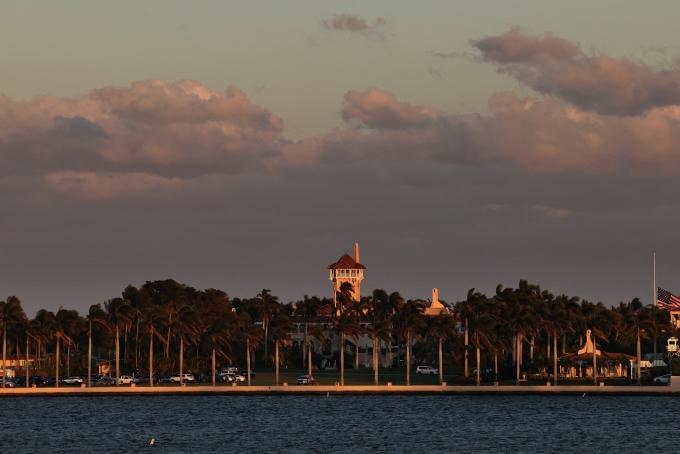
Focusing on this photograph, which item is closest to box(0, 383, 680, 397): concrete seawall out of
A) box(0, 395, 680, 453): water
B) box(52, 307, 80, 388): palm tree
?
box(0, 395, 680, 453): water

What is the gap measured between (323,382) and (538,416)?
51.4 m

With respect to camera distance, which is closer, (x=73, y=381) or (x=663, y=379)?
(x=663, y=379)

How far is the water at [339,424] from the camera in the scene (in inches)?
4783

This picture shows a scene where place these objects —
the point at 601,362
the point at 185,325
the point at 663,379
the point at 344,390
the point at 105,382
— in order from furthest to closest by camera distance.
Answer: the point at 601,362
the point at 105,382
the point at 185,325
the point at 663,379
the point at 344,390

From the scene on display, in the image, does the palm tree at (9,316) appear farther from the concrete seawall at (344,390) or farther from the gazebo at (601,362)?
the gazebo at (601,362)

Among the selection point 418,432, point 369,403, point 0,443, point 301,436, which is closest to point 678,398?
point 369,403

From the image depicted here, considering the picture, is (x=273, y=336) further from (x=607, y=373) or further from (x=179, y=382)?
(x=607, y=373)

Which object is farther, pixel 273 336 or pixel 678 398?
pixel 273 336

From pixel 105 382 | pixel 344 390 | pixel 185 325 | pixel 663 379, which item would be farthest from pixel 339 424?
pixel 105 382

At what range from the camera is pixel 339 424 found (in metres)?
141

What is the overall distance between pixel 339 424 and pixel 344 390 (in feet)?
131

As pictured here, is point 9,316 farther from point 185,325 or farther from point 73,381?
point 185,325

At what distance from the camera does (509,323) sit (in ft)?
610

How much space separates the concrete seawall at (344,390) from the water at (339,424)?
1546mm
